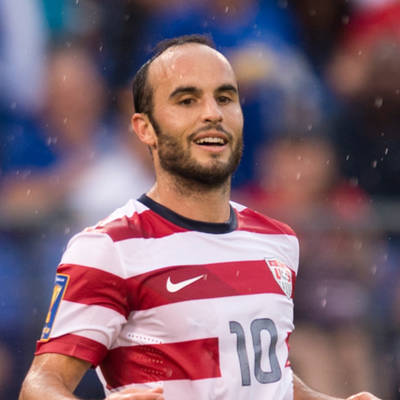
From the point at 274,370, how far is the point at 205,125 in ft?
2.91

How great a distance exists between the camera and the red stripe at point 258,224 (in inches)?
121

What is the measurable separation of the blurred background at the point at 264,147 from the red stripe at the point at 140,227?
1.52 m

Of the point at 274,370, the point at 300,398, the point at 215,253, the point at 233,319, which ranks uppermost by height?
the point at 215,253

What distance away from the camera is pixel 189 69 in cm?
287

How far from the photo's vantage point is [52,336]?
2467 mm

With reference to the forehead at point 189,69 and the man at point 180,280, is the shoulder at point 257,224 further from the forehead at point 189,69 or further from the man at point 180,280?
the forehead at point 189,69

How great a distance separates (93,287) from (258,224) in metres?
0.90

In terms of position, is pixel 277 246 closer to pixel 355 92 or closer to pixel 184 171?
pixel 184 171

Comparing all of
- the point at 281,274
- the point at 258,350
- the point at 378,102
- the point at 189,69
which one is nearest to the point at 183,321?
the point at 258,350

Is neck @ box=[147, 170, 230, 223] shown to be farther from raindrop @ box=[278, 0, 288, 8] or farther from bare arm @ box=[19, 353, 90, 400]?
raindrop @ box=[278, 0, 288, 8]

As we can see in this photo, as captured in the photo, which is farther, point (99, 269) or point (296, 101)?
point (296, 101)

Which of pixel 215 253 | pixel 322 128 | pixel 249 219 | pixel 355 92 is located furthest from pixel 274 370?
pixel 355 92

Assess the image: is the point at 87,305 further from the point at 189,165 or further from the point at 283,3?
the point at 283,3

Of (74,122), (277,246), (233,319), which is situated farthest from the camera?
(74,122)
